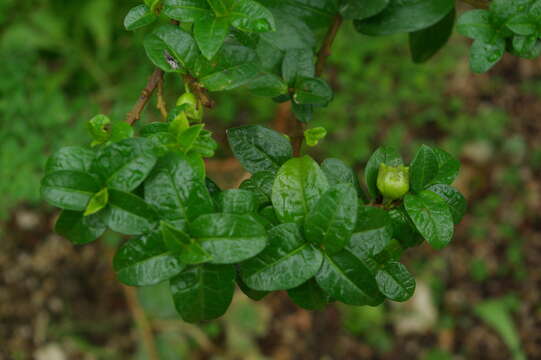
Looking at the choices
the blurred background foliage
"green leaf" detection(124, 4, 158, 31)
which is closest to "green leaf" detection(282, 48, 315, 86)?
"green leaf" detection(124, 4, 158, 31)

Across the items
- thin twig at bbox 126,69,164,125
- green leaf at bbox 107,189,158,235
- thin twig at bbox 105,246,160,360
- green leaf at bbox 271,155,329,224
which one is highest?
thin twig at bbox 126,69,164,125

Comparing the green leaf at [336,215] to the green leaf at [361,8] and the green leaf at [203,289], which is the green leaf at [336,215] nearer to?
the green leaf at [203,289]

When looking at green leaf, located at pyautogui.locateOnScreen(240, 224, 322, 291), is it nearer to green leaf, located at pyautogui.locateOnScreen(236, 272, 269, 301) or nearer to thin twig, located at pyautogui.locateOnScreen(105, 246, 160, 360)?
green leaf, located at pyautogui.locateOnScreen(236, 272, 269, 301)

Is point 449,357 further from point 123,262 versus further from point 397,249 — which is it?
point 123,262

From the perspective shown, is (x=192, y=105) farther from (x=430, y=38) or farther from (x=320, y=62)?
(x=430, y=38)

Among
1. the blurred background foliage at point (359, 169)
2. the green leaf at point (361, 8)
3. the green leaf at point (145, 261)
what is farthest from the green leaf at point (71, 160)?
the blurred background foliage at point (359, 169)

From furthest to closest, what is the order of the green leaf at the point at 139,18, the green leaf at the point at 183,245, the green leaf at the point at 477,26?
the green leaf at the point at 477,26 < the green leaf at the point at 139,18 < the green leaf at the point at 183,245

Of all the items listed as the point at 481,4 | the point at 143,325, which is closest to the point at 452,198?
the point at 481,4
